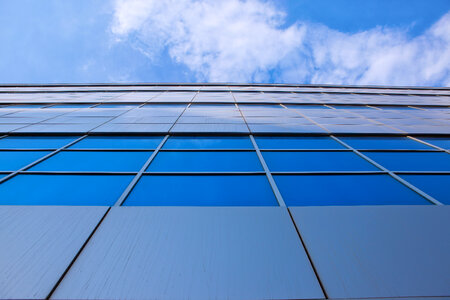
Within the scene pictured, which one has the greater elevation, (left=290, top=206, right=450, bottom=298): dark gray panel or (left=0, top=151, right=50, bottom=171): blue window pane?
(left=0, top=151, right=50, bottom=171): blue window pane

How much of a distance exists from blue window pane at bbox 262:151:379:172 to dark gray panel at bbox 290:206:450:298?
1635 millimetres

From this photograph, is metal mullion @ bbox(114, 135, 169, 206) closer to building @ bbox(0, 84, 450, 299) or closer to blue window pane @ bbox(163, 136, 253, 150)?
building @ bbox(0, 84, 450, 299)

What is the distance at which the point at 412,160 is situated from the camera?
5352mm

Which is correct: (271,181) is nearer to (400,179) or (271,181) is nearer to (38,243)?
(400,179)

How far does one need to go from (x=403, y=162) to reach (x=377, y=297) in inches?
178

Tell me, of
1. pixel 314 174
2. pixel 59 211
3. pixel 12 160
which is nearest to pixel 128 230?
pixel 59 211

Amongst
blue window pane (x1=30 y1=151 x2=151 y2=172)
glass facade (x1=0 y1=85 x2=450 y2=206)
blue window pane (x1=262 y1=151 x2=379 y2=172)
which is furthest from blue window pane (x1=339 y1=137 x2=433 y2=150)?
blue window pane (x1=30 y1=151 x2=151 y2=172)

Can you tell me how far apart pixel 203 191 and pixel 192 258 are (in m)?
1.58

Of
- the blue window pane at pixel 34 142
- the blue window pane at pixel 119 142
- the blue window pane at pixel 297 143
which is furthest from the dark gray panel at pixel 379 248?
the blue window pane at pixel 34 142

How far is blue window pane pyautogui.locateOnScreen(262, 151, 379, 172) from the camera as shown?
4879 millimetres

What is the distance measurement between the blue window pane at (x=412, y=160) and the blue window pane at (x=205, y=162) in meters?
3.37

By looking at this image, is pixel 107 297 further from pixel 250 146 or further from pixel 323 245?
pixel 250 146

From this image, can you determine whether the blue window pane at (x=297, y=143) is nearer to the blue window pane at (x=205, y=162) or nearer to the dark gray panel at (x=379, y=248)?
the blue window pane at (x=205, y=162)

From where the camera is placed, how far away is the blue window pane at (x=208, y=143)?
5.89 metres
